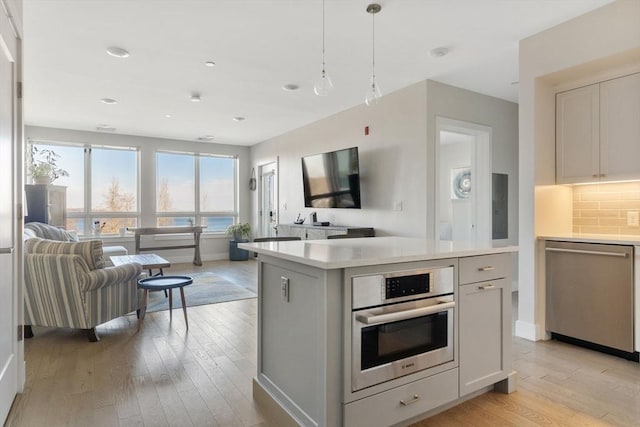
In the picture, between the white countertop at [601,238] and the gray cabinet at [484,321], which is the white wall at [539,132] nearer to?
the white countertop at [601,238]

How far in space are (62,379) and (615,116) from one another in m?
4.44

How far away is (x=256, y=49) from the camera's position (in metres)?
3.46

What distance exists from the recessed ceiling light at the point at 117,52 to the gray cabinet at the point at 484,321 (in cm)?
345

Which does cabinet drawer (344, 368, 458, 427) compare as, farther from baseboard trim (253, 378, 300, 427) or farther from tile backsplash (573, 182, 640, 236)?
tile backsplash (573, 182, 640, 236)

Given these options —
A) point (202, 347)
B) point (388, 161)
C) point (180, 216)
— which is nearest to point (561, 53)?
point (388, 161)

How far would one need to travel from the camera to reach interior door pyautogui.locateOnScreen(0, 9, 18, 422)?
190 cm

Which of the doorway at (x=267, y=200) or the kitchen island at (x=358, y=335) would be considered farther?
the doorway at (x=267, y=200)

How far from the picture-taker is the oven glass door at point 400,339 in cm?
167

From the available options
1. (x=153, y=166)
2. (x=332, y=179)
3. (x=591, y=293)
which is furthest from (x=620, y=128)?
(x=153, y=166)

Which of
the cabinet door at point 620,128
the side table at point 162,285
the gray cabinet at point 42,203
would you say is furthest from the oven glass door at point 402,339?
the gray cabinet at point 42,203

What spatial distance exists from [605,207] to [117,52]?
463cm

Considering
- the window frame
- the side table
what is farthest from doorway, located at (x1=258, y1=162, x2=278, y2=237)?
the side table

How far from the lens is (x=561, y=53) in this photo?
3.00m

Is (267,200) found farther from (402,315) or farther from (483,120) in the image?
(402,315)
